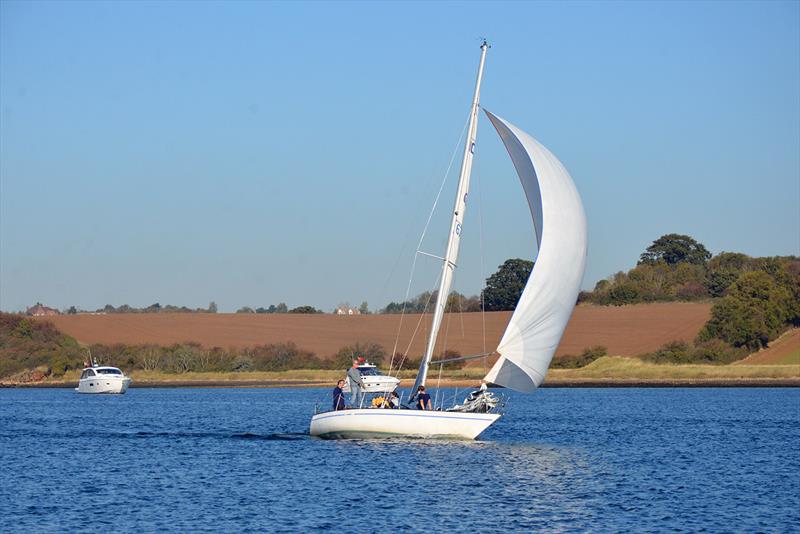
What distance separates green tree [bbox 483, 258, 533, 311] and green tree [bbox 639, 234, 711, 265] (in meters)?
32.1

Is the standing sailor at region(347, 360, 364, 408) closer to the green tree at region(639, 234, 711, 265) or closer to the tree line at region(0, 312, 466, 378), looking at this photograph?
the tree line at region(0, 312, 466, 378)

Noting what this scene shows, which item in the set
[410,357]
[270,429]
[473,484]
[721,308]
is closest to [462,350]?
[410,357]

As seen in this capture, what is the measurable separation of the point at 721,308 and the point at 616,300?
26.9 m

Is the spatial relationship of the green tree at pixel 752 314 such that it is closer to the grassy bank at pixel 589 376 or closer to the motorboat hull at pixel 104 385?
the grassy bank at pixel 589 376

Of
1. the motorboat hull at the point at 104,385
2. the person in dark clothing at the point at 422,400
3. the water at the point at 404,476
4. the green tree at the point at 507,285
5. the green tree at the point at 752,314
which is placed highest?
the green tree at the point at 507,285

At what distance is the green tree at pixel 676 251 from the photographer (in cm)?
16062

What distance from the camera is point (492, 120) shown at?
38.5 m

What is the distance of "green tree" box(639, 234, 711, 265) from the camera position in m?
161

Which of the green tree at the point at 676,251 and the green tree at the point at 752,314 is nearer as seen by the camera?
the green tree at the point at 752,314

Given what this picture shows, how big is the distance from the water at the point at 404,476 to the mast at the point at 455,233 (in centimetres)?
280

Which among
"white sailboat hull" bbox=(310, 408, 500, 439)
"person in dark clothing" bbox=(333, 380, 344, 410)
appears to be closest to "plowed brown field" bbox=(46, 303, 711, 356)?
"person in dark clothing" bbox=(333, 380, 344, 410)

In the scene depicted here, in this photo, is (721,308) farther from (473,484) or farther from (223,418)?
(473,484)

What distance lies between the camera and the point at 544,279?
36000mm

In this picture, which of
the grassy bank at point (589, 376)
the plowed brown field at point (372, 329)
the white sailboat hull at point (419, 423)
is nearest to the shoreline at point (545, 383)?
the grassy bank at point (589, 376)
